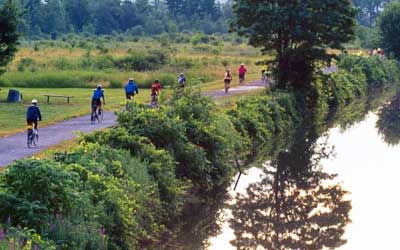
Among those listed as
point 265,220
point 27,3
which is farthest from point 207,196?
point 27,3

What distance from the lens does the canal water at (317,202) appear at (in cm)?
1939

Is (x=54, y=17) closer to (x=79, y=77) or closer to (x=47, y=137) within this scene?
(x=79, y=77)

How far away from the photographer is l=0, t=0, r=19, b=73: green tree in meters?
33.2

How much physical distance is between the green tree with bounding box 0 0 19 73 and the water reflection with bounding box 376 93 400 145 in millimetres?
18183

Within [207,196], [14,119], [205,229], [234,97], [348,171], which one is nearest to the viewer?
[205,229]

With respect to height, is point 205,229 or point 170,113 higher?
point 170,113

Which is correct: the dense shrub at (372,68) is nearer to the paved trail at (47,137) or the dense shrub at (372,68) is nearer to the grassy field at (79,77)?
the grassy field at (79,77)

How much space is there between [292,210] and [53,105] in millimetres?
19337

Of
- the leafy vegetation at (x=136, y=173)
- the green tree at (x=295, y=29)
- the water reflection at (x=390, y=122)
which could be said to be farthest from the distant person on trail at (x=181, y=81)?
the water reflection at (x=390, y=122)

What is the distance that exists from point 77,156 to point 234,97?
79.8 ft

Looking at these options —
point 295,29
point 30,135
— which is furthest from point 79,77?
point 30,135

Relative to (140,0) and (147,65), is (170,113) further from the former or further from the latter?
(140,0)

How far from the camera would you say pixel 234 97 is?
4034 centimetres

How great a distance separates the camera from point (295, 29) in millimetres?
39031
